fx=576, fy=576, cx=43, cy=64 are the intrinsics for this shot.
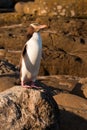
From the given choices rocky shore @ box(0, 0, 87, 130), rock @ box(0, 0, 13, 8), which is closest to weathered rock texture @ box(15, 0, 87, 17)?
rocky shore @ box(0, 0, 87, 130)

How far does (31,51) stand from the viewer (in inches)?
437

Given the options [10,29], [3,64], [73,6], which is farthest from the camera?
[73,6]

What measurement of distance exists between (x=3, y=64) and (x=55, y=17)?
8.98 meters

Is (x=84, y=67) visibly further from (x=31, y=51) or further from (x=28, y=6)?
(x=28, y=6)

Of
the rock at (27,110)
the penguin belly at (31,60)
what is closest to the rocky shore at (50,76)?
the rock at (27,110)

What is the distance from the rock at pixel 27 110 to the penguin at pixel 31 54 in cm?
37

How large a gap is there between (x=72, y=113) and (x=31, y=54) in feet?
6.12

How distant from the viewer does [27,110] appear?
10641mm

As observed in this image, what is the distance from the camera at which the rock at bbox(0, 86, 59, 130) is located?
1043cm

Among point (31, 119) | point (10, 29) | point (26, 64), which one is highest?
point (26, 64)

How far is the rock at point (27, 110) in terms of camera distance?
10430 millimetres

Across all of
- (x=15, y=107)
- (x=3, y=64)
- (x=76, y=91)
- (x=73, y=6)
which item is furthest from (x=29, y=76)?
(x=73, y=6)

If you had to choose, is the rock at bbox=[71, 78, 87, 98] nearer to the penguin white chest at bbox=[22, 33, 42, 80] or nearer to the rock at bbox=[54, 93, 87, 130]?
the rock at bbox=[54, 93, 87, 130]

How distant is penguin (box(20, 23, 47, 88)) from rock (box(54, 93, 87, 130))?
114cm
